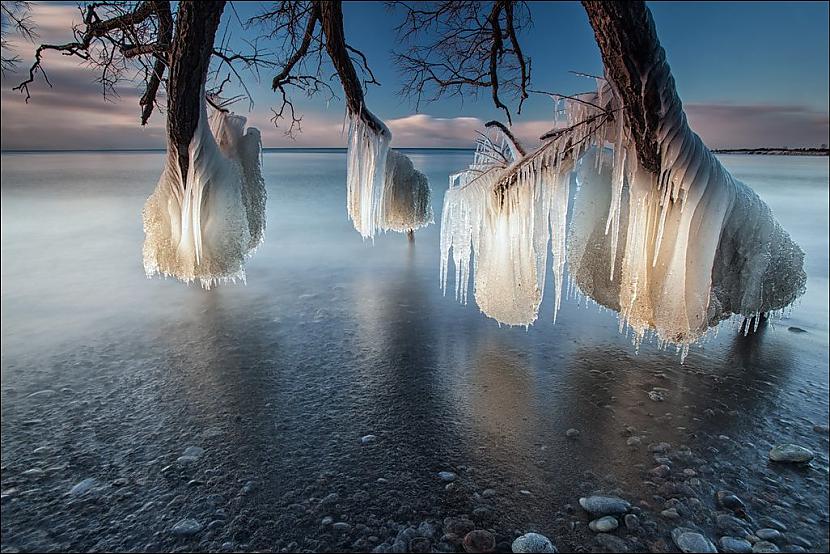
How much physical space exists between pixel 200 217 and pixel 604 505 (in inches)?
134

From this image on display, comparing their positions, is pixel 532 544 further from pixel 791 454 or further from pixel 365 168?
pixel 365 168

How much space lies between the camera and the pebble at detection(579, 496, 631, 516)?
7.12 ft

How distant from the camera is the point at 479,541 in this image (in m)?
2.02

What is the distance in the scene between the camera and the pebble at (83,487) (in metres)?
2.30

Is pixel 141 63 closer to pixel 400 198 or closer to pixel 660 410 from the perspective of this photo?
pixel 400 198

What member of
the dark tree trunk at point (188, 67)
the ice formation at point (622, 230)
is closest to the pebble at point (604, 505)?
the ice formation at point (622, 230)

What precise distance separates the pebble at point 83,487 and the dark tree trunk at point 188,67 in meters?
2.37

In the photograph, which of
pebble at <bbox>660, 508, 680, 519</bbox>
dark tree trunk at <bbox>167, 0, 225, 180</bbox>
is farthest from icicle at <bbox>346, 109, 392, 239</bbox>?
pebble at <bbox>660, 508, 680, 519</bbox>

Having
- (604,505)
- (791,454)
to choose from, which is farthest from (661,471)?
(791,454)

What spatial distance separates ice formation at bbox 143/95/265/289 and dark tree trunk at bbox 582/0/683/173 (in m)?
2.89

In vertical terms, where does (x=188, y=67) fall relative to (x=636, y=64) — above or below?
above

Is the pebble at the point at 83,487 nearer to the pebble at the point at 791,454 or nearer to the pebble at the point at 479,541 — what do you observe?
the pebble at the point at 479,541

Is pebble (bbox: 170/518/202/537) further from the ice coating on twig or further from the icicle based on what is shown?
the ice coating on twig

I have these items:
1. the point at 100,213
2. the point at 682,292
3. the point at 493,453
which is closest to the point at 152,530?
the point at 493,453
